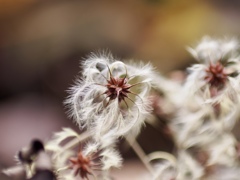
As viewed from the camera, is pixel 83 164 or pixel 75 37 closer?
pixel 83 164

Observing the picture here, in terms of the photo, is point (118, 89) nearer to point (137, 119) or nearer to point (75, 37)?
point (137, 119)

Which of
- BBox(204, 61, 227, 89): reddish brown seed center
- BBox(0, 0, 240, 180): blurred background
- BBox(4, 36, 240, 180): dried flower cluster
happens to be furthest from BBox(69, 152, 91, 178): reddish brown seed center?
BBox(0, 0, 240, 180): blurred background

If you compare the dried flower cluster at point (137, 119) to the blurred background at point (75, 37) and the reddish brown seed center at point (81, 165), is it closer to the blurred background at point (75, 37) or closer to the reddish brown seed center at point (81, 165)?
the reddish brown seed center at point (81, 165)

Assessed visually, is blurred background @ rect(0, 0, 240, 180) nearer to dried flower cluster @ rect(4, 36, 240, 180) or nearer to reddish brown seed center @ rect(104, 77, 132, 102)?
dried flower cluster @ rect(4, 36, 240, 180)

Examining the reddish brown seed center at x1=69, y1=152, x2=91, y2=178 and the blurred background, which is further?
the blurred background

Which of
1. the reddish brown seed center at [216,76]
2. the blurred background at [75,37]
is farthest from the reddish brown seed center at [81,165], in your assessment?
the blurred background at [75,37]

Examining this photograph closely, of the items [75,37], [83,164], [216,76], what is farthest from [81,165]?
[75,37]

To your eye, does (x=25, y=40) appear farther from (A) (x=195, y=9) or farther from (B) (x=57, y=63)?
(A) (x=195, y=9)

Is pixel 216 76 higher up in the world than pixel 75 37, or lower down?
lower down
